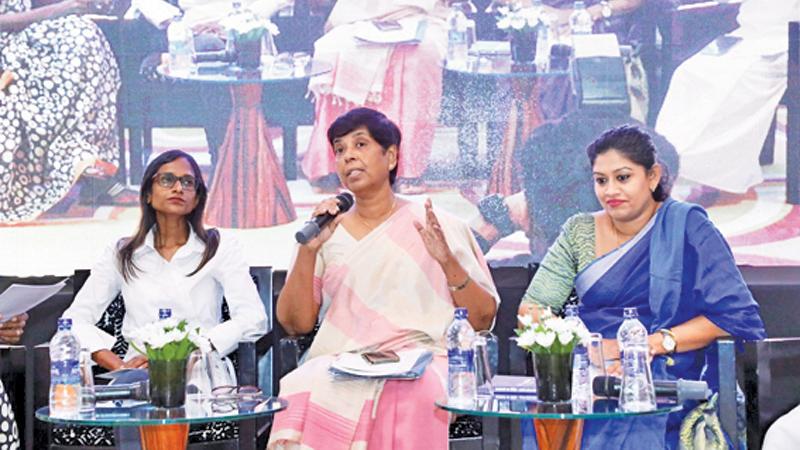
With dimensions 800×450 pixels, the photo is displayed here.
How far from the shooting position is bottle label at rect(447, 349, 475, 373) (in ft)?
11.5

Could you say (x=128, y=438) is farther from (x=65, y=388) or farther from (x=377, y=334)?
(x=377, y=334)

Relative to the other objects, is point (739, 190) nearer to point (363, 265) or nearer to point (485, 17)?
point (485, 17)

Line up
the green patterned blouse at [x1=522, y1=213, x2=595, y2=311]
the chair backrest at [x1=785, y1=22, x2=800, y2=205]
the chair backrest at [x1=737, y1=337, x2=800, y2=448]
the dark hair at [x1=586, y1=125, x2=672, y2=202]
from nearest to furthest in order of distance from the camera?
the chair backrest at [x1=737, y1=337, x2=800, y2=448], the dark hair at [x1=586, y1=125, x2=672, y2=202], the green patterned blouse at [x1=522, y1=213, x2=595, y2=311], the chair backrest at [x1=785, y1=22, x2=800, y2=205]

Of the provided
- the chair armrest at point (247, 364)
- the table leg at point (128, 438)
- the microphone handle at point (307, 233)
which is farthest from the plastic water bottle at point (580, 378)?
the table leg at point (128, 438)

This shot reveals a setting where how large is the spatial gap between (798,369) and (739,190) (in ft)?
4.94

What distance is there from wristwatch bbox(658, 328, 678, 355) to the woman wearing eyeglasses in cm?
135

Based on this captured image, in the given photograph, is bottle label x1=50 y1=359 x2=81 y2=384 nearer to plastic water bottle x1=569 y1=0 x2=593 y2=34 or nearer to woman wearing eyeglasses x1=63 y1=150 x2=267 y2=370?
woman wearing eyeglasses x1=63 y1=150 x2=267 y2=370

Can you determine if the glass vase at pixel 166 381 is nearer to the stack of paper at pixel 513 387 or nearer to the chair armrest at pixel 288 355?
the chair armrest at pixel 288 355

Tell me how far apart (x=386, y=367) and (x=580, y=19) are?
1.97 m

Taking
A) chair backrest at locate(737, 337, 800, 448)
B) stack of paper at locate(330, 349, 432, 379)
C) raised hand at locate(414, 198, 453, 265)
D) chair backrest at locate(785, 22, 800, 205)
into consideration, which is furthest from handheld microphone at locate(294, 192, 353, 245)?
chair backrest at locate(785, 22, 800, 205)

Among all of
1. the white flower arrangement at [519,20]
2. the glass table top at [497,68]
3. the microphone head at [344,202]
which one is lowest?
the microphone head at [344,202]

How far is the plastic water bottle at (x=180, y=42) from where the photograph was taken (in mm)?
5188

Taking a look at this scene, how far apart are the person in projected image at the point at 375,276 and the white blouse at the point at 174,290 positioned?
20 centimetres

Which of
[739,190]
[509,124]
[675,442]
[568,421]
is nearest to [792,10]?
[739,190]
